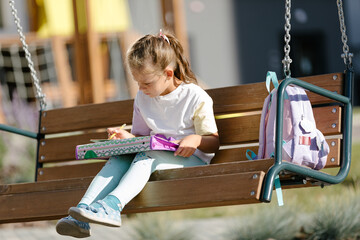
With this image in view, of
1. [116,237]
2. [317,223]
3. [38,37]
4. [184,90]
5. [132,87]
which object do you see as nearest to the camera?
[184,90]

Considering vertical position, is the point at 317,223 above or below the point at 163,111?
below

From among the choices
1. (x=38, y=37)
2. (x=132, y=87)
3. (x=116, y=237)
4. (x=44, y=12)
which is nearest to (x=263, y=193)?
(x=116, y=237)

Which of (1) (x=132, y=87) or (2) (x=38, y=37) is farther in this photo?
(2) (x=38, y=37)

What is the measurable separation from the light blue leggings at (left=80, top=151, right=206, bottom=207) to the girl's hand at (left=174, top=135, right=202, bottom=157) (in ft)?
0.25

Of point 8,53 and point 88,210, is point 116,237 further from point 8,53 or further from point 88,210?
point 8,53

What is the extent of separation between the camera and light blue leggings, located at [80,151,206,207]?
3199 millimetres

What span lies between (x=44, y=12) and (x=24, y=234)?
4.98 m

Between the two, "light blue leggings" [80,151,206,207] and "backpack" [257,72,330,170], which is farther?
"backpack" [257,72,330,170]

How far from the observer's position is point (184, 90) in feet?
12.2

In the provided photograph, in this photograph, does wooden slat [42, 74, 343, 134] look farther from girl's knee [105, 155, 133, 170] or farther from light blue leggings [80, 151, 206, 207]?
girl's knee [105, 155, 133, 170]

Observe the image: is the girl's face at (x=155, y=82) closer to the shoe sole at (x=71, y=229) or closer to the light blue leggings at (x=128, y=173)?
the light blue leggings at (x=128, y=173)

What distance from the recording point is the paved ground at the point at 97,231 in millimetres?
Answer: 5930

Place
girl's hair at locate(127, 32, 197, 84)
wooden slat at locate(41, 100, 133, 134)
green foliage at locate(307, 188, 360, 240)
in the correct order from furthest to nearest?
1. green foliage at locate(307, 188, 360, 240)
2. wooden slat at locate(41, 100, 133, 134)
3. girl's hair at locate(127, 32, 197, 84)

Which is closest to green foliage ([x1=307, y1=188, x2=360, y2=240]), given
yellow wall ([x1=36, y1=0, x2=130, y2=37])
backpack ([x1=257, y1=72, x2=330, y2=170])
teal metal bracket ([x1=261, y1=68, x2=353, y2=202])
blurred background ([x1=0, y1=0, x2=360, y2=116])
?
teal metal bracket ([x1=261, y1=68, x2=353, y2=202])
